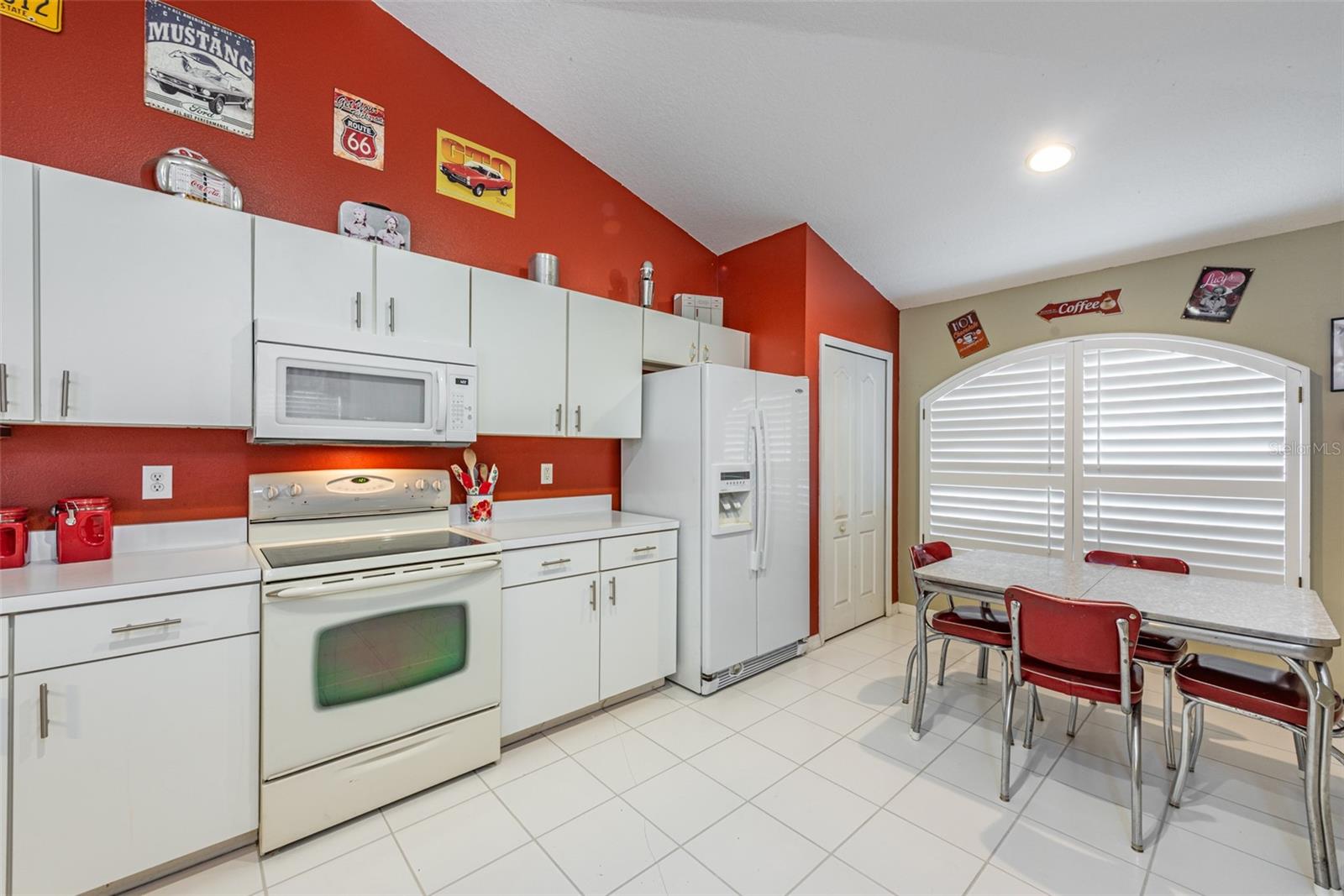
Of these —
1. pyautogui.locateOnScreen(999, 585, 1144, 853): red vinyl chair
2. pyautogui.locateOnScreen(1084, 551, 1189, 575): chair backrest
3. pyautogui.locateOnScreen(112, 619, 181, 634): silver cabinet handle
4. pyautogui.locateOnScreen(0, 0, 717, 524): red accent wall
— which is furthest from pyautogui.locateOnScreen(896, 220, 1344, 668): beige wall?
pyautogui.locateOnScreen(112, 619, 181, 634): silver cabinet handle

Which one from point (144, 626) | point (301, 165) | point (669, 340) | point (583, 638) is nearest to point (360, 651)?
point (144, 626)

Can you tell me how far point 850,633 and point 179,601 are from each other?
3.77 m

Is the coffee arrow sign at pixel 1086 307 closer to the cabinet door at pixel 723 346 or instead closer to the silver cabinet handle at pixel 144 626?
the cabinet door at pixel 723 346

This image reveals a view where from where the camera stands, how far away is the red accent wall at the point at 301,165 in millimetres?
1886

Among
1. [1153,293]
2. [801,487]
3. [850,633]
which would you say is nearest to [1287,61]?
[1153,293]

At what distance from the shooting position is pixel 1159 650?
2.43m

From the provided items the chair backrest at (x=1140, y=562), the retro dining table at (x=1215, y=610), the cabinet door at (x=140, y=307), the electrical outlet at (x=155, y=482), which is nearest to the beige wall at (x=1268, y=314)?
the chair backrest at (x=1140, y=562)

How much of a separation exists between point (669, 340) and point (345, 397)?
1808mm

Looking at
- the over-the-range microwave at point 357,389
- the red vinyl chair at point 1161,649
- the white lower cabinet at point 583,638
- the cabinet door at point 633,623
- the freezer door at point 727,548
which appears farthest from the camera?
the freezer door at point 727,548

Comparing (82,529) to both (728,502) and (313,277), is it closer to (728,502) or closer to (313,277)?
(313,277)

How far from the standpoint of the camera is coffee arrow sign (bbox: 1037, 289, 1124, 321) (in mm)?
3449

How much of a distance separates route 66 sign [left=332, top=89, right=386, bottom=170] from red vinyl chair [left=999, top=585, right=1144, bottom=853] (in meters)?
3.40

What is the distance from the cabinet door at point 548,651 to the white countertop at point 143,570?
1.00m

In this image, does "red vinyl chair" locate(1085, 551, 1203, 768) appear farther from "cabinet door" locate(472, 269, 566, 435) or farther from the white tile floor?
"cabinet door" locate(472, 269, 566, 435)
